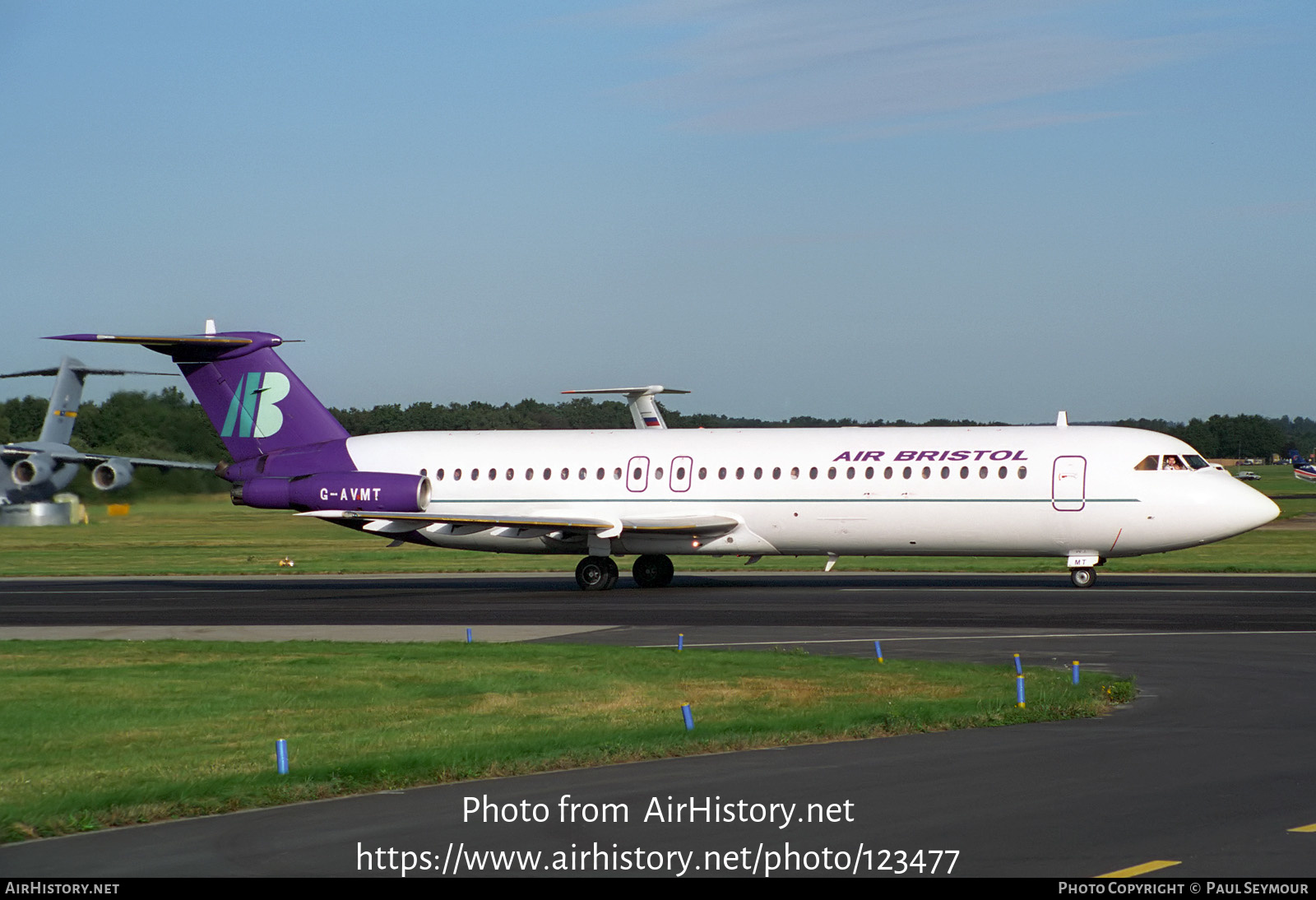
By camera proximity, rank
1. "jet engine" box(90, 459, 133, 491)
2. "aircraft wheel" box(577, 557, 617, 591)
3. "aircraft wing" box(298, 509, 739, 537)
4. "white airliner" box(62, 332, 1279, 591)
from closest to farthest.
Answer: "white airliner" box(62, 332, 1279, 591) < "aircraft wing" box(298, 509, 739, 537) < "aircraft wheel" box(577, 557, 617, 591) < "jet engine" box(90, 459, 133, 491)

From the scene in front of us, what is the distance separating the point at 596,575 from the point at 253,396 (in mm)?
10000

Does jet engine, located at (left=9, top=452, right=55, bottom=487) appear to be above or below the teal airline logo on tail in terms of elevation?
below

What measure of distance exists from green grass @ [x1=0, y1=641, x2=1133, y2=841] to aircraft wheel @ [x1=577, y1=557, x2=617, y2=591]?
46.1 feet

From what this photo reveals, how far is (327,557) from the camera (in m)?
52.3

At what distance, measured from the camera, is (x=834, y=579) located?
39.6 m

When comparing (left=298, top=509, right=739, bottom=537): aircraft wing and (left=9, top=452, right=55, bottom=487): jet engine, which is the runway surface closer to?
(left=298, top=509, right=739, bottom=537): aircraft wing

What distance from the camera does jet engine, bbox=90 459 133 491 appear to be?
52.5 meters

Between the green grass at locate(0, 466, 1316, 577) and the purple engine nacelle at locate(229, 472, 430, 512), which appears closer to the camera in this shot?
the purple engine nacelle at locate(229, 472, 430, 512)

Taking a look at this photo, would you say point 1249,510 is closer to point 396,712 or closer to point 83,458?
point 396,712

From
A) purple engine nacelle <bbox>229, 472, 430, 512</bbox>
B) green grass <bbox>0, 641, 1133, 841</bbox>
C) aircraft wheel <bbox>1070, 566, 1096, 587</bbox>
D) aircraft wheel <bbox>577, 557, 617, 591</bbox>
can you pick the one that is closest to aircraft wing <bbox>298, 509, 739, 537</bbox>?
purple engine nacelle <bbox>229, 472, 430, 512</bbox>

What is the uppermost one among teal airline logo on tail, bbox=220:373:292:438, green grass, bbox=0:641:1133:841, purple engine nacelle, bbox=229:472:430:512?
teal airline logo on tail, bbox=220:373:292:438

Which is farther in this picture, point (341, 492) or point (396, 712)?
point (341, 492)

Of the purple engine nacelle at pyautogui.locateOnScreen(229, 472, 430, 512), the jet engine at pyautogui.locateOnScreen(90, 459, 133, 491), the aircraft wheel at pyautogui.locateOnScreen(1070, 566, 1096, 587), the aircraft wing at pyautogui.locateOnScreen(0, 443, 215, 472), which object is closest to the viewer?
the aircraft wheel at pyautogui.locateOnScreen(1070, 566, 1096, 587)

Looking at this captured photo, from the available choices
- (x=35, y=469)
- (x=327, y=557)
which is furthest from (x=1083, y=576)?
(x=35, y=469)
